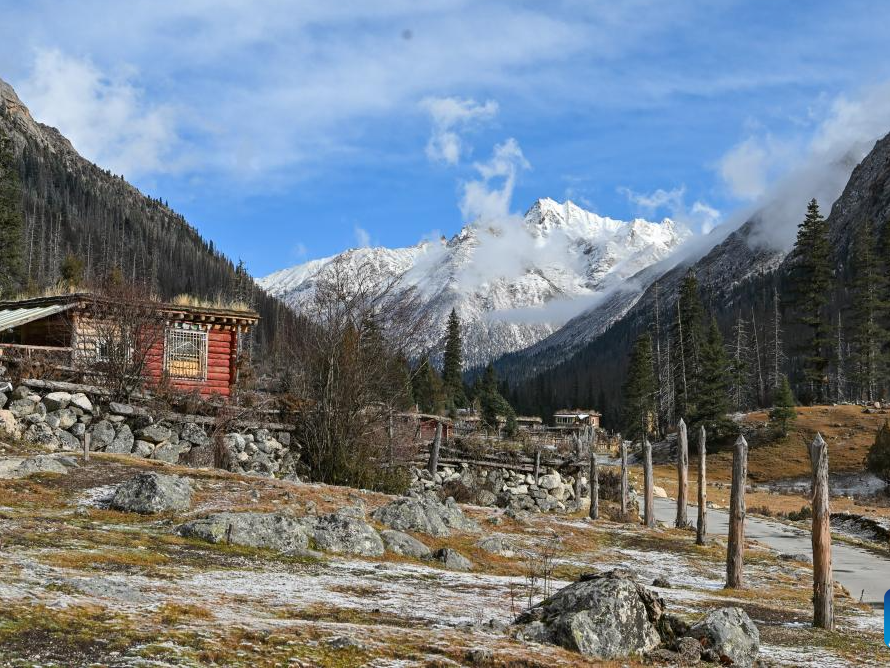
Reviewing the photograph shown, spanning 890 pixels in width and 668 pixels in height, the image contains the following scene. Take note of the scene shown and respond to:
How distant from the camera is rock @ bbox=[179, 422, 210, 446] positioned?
26.2 m

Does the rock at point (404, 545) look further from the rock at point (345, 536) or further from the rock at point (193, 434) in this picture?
the rock at point (193, 434)

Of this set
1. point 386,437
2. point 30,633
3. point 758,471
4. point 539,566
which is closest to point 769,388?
point 758,471

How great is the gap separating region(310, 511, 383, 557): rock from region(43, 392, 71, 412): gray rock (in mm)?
12941

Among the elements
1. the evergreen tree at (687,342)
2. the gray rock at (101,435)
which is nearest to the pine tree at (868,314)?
the evergreen tree at (687,342)

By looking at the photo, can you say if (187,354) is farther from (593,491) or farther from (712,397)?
(712,397)

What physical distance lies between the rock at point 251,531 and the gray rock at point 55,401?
1284 centimetres

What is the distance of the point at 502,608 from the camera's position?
1024 cm

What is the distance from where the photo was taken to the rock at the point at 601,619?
26.2ft

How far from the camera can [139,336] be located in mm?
27469

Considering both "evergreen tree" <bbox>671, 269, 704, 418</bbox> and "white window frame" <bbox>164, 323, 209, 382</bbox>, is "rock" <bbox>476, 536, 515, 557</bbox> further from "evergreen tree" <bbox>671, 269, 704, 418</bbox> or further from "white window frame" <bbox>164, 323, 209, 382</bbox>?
"evergreen tree" <bbox>671, 269, 704, 418</bbox>

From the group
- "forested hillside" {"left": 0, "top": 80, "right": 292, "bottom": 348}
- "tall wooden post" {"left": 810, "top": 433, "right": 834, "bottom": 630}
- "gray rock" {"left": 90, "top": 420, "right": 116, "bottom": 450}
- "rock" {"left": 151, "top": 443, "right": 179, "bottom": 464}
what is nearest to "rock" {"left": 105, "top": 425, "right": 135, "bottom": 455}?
"gray rock" {"left": 90, "top": 420, "right": 116, "bottom": 450}

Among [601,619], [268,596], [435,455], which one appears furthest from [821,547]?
[435,455]

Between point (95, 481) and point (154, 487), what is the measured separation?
2638 mm

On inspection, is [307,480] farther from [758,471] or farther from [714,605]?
[758,471]
